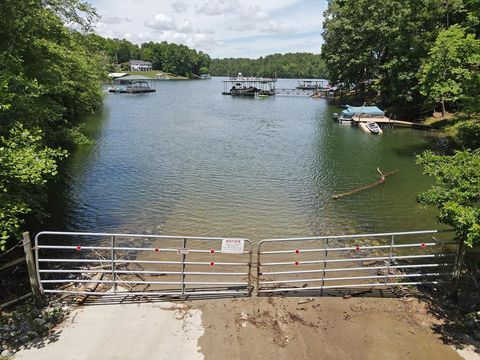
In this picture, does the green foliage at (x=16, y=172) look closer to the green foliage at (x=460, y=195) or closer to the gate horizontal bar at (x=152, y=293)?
the gate horizontal bar at (x=152, y=293)

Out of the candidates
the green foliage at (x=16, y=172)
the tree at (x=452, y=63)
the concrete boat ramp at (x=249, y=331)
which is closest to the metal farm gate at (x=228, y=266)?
the concrete boat ramp at (x=249, y=331)

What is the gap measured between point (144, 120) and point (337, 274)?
41319 mm

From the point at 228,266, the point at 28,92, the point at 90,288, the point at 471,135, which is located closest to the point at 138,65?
the point at 471,135

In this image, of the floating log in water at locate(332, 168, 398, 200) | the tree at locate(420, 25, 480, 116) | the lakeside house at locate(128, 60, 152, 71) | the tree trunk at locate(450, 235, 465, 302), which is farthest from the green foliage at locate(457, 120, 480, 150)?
the lakeside house at locate(128, 60, 152, 71)

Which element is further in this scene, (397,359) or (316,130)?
(316,130)

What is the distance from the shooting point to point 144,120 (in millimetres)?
48875

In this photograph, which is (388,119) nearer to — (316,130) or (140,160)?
(316,130)

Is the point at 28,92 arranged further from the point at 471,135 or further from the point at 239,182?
the point at 471,135

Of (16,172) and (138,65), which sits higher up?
(138,65)

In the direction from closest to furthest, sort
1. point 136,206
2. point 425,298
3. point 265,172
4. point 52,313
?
point 52,313, point 425,298, point 136,206, point 265,172

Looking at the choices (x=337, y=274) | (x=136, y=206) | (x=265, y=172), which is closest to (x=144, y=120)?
(x=265, y=172)

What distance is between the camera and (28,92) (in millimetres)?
11367

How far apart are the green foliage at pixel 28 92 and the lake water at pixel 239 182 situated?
386 centimetres

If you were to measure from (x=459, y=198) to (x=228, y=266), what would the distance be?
7.26 m
